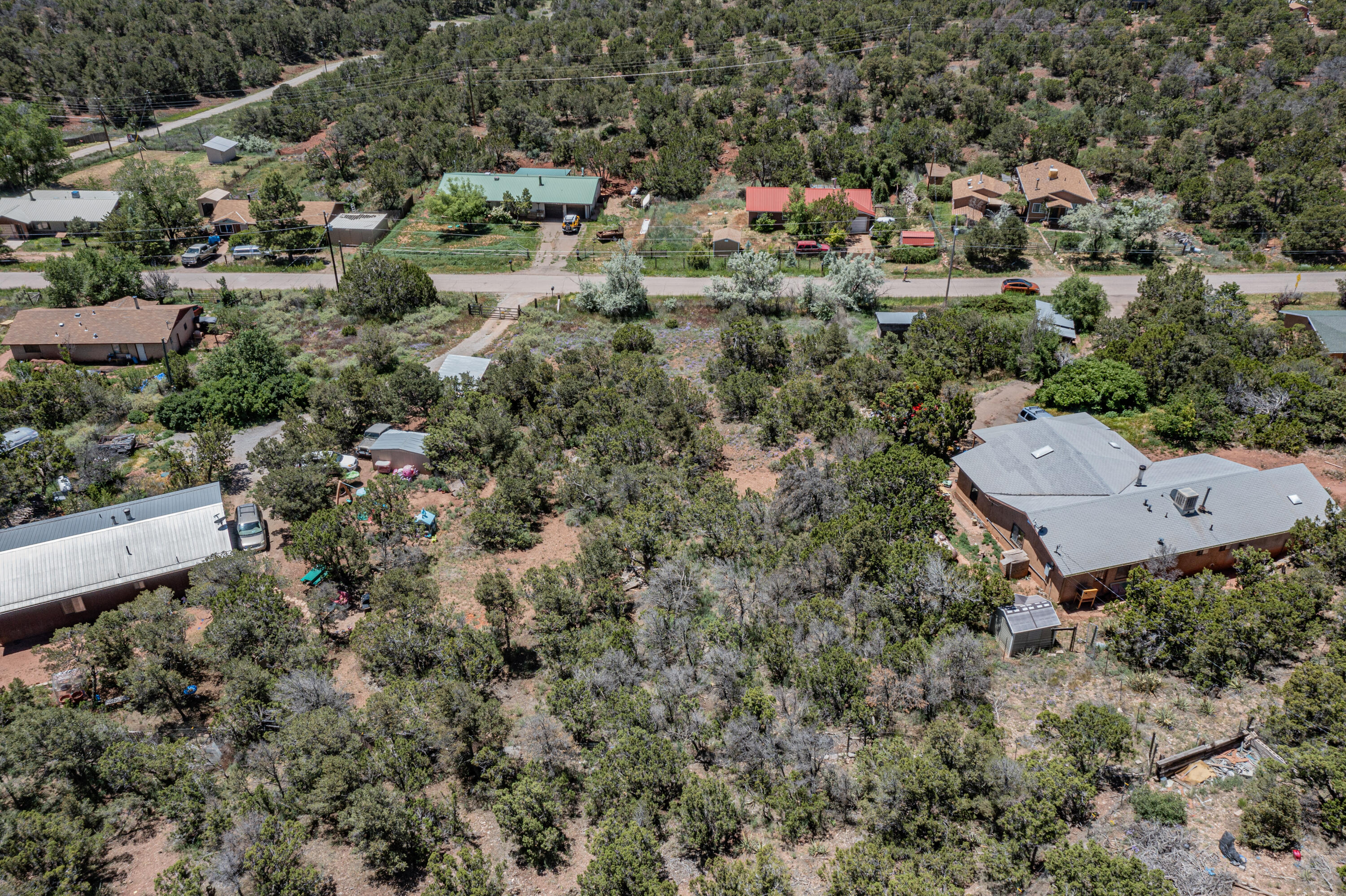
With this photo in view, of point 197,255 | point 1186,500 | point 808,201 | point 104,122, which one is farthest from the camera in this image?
point 104,122

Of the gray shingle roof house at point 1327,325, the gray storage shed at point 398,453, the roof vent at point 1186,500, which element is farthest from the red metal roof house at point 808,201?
the roof vent at point 1186,500

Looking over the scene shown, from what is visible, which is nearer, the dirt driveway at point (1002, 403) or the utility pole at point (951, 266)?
the dirt driveway at point (1002, 403)

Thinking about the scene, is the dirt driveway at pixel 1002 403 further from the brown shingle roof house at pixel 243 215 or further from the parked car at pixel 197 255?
the parked car at pixel 197 255

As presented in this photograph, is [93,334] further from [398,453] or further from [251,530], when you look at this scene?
[398,453]

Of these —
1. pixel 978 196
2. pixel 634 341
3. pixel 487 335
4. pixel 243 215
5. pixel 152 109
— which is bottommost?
pixel 487 335

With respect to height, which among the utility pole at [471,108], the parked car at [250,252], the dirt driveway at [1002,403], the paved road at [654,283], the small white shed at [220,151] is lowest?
the dirt driveway at [1002,403]

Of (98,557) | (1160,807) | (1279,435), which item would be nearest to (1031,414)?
(1279,435)

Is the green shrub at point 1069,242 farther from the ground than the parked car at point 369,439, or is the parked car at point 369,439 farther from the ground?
the green shrub at point 1069,242
